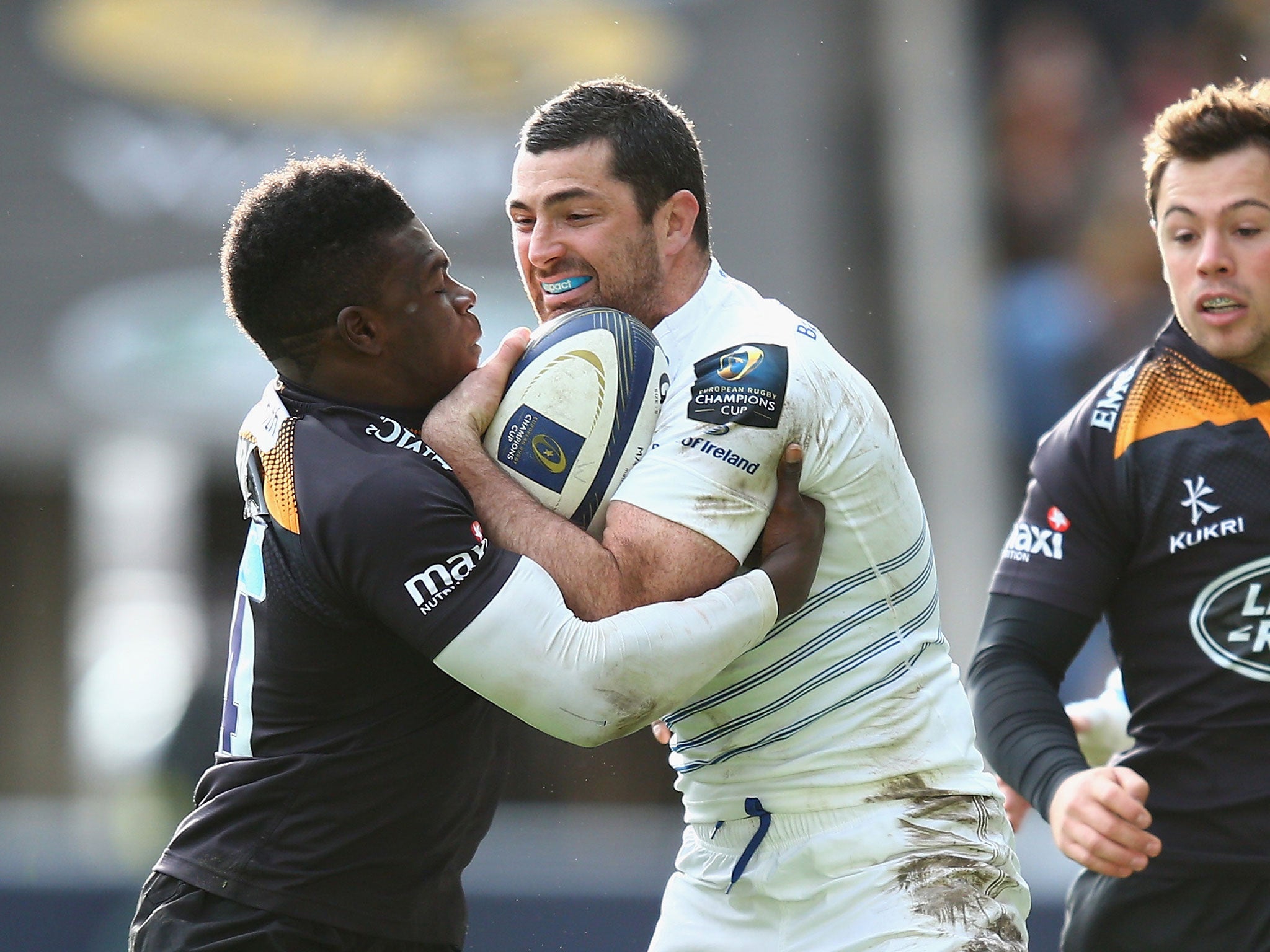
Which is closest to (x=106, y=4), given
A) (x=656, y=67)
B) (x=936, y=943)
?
(x=656, y=67)

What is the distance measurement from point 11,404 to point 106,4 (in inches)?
116

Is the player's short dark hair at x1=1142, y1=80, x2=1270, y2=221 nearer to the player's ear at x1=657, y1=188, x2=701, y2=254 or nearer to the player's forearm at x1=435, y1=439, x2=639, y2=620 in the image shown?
the player's ear at x1=657, y1=188, x2=701, y2=254

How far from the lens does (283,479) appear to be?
3.49 meters

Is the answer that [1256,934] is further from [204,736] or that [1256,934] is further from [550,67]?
[550,67]

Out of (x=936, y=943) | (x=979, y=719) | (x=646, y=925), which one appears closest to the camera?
(x=936, y=943)

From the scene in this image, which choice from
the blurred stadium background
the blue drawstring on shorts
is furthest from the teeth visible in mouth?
the blurred stadium background

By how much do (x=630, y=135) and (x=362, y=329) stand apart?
0.81 m

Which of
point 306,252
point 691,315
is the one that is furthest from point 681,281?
point 306,252

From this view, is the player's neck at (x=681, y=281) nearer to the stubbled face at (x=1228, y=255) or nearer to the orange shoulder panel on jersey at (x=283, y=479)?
the orange shoulder panel on jersey at (x=283, y=479)

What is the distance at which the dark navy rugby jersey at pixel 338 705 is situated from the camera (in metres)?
3.32

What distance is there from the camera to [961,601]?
10.9 m

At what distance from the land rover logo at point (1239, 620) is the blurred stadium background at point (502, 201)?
22.2 ft

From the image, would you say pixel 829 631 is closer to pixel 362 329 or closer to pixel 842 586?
pixel 842 586

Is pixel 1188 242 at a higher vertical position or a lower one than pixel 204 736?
higher
